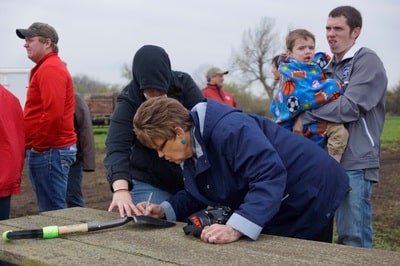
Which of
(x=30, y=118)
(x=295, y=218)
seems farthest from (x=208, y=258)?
(x=30, y=118)

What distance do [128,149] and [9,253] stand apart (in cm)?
112

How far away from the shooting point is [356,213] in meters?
3.24

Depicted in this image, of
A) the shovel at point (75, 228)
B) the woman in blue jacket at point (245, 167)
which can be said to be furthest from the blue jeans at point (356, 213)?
the shovel at point (75, 228)

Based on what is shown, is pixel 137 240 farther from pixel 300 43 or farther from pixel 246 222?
pixel 300 43

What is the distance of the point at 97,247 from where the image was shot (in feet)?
8.00

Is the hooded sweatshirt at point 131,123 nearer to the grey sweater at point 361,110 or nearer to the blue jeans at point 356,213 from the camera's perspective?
the grey sweater at point 361,110

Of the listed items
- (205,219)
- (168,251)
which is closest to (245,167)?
(205,219)

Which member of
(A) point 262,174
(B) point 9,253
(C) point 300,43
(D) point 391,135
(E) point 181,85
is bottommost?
(D) point 391,135

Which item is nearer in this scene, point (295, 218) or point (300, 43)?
point (295, 218)

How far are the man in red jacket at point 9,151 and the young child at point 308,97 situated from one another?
5.78 ft

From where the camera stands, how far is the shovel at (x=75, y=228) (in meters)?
2.59

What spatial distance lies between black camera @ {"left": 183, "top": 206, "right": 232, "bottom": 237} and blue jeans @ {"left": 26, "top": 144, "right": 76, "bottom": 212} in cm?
238

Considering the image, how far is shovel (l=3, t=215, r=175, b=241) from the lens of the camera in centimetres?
259

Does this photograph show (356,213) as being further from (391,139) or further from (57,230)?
(391,139)
